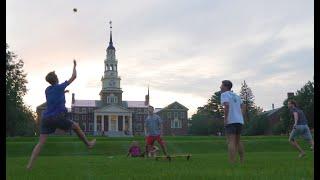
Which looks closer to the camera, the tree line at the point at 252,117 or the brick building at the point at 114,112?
the tree line at the point at 252,117

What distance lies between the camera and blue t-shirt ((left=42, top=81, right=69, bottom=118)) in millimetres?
10000

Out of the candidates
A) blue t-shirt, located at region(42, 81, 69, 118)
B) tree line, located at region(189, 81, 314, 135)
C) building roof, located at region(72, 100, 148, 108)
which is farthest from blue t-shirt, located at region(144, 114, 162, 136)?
building roof, located at region(72, 100, 148, 108)

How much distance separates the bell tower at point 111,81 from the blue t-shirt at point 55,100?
115m

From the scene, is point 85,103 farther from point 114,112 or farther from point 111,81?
point 111,81

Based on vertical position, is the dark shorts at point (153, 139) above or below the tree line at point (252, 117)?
below

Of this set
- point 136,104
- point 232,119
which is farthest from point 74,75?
point 136,104

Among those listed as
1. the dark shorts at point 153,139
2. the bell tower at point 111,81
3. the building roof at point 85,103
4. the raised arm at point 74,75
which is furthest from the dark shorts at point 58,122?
the building roof at point 85,103

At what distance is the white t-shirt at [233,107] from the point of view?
12.2m

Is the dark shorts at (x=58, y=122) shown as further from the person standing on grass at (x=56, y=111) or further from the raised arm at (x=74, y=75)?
the raised arm at (x=74, y=75)

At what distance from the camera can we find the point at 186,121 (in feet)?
449

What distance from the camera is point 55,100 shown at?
10.0m

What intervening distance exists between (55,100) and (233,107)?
4333 mm

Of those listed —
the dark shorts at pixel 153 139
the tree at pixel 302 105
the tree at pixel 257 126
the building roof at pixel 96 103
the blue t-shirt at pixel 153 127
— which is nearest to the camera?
the dark shorts at pixel 153 139

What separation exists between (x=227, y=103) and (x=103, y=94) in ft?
386
